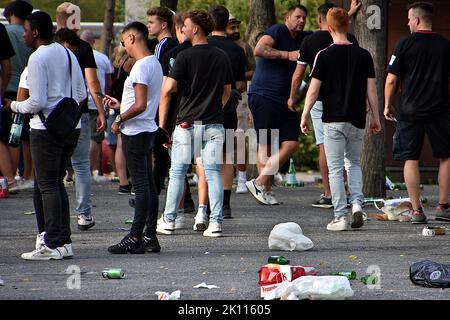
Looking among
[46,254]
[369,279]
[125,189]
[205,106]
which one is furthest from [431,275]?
[125,189]

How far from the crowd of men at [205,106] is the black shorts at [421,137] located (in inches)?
0.5

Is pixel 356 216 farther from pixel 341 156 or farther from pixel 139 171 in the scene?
pixel 139 171

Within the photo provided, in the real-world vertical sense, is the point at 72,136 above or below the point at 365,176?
above

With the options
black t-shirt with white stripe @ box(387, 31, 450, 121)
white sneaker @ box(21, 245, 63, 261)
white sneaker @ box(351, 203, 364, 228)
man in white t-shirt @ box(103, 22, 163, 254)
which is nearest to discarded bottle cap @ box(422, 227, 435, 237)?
white sneaker @ box(351, 203, 364, 228)

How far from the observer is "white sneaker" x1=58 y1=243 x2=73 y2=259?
10.4 meters

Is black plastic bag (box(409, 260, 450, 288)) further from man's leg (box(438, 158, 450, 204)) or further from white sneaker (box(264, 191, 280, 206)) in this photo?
white sneaker (box(264, 191, 280, 206))

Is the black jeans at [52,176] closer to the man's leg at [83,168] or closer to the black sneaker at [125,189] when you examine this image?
the man's leg at [83,168]

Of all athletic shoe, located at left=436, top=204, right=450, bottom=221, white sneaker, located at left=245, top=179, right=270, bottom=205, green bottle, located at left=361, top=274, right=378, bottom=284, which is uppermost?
green bottle, located at left=361, top=274, right=378, bottom=284

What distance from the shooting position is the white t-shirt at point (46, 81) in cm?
1010

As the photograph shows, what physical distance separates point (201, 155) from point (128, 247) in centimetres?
152
